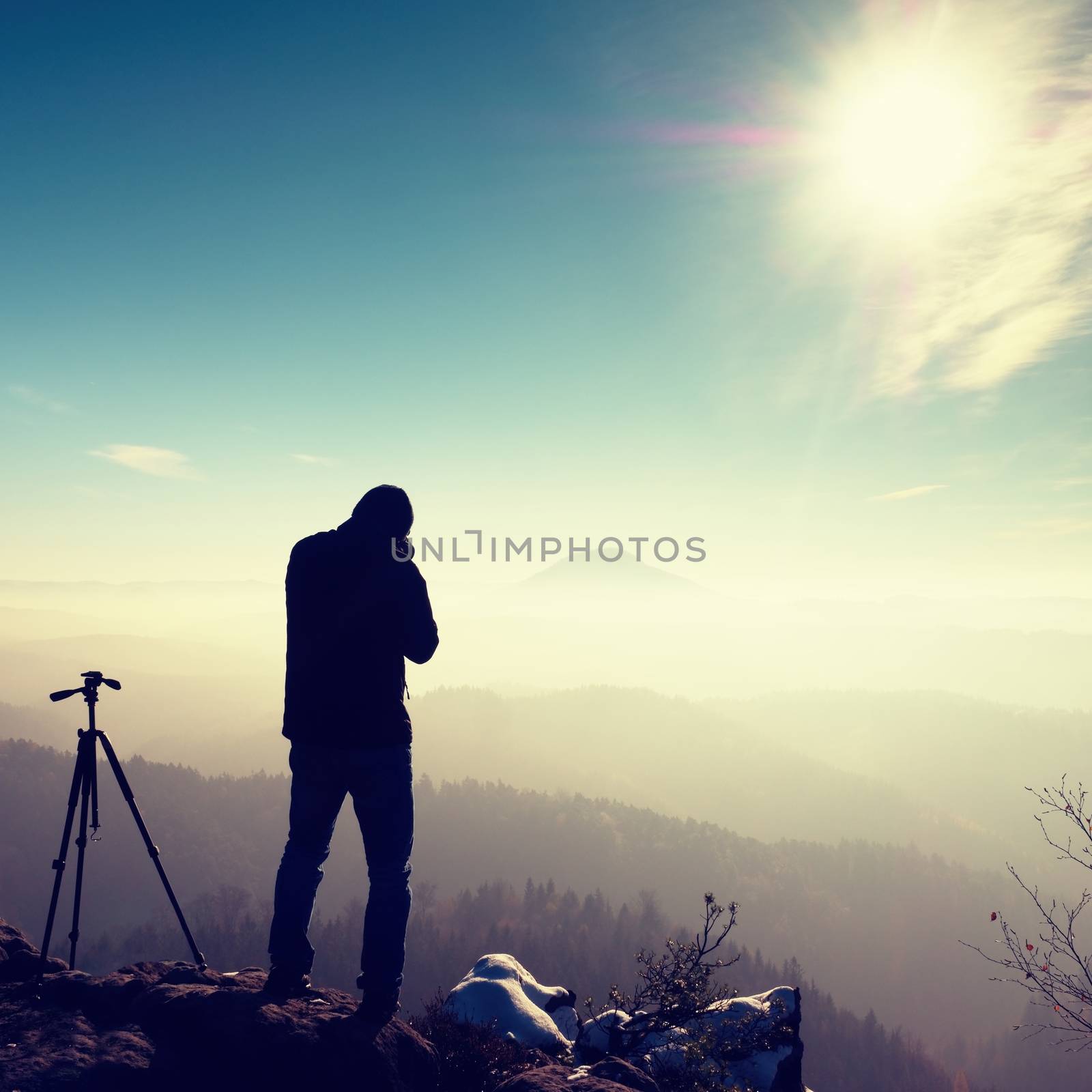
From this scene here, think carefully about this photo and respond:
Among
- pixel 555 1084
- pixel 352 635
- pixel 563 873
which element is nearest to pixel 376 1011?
pixel 555 1084

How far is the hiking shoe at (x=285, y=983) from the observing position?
5324 mm

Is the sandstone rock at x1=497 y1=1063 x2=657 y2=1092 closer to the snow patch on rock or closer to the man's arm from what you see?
the snow patch on rock

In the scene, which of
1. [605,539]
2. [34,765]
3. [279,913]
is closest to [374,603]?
[279,913]

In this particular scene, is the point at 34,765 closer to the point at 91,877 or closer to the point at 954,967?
the point at 91,877

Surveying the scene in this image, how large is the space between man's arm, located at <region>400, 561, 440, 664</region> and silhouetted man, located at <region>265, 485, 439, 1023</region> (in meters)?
0.01

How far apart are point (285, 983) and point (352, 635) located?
108 inches

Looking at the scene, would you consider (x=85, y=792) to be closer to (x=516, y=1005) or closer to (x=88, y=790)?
(x=88, y=790)

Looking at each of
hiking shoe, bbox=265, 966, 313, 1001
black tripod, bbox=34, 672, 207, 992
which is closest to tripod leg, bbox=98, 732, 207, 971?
black tripod, bbox=34, 672, 207, 992

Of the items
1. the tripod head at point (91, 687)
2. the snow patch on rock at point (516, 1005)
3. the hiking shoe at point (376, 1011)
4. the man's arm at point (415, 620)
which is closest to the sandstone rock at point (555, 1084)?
the hiking shoe at point (376, 1011)

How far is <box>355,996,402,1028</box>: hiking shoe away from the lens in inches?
205

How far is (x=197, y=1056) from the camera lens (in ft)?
15.3

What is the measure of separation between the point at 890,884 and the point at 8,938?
760 feet

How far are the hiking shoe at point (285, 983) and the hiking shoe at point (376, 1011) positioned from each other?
50cm

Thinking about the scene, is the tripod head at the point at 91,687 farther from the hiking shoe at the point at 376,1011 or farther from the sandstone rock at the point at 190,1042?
the hiking shoe at the point at 376,1011
